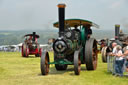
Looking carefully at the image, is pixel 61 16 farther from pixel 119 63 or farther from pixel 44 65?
pixel 119 63

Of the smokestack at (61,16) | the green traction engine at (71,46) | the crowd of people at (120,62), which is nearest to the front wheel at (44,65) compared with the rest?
the green traction engine at (71,46)

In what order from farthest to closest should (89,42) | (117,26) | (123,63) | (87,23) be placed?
(117,26)
(87,23)
(89,42)
(123,63)

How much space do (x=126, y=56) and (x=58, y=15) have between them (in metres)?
3.01

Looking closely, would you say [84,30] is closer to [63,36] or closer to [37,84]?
[63,36]

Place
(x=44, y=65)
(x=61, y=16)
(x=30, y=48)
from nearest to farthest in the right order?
(x=44, y=65)
(x=61, y=16)
(x=30, y=48)

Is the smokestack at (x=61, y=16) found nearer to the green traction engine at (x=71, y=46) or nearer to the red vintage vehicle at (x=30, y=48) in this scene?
the green traction engine at (x=71, y=46)

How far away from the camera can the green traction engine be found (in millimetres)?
8969

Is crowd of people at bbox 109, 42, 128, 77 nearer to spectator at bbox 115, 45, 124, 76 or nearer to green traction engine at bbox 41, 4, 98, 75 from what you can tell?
spectator at bbox 115, 45, 124, 76

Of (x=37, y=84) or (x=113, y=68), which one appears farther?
(x=113, y=68)

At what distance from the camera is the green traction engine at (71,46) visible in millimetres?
8969

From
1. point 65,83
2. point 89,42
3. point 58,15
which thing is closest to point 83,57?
point 89,42

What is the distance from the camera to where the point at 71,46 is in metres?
9.38

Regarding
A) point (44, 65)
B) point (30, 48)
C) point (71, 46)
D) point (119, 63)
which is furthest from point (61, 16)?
point (30, 48)

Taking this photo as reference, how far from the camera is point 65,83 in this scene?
731 centimetres
